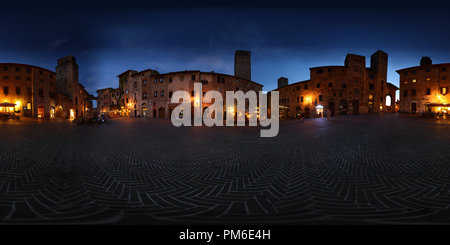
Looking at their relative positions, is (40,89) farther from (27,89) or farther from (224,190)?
(224,190)

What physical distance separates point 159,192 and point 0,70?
148 ft

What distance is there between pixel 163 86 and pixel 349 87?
38.8 meters

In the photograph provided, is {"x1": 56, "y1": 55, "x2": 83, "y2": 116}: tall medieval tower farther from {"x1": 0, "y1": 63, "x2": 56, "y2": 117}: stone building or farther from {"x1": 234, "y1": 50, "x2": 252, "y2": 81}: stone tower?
{"x1": 234, "y1": 50, "x2": 252, "y2": 81}: stone tower

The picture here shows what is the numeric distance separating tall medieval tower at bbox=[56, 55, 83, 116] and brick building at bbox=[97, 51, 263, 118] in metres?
9.09

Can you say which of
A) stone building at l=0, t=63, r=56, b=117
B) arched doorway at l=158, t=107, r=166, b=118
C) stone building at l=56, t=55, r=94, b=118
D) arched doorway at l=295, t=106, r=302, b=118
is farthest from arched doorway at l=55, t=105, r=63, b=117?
arched doorway at l=295, t=106, r=302, b=118

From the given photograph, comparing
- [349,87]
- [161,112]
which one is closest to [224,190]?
[161,112]

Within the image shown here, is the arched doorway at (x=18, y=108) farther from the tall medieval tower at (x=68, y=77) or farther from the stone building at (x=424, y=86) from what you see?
the stone building at (x=424, y=86)

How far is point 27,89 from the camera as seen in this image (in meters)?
29.4

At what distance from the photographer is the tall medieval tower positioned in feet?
120

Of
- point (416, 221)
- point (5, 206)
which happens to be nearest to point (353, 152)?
point (416, 221)
